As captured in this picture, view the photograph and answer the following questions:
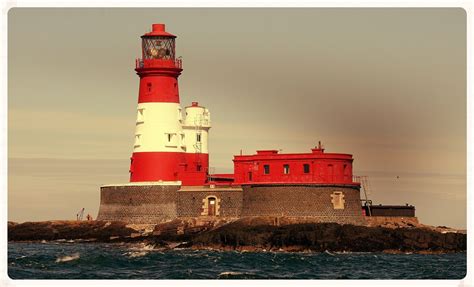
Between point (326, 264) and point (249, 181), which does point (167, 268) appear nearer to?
point (326, 264)

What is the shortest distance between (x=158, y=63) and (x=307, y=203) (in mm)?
10380

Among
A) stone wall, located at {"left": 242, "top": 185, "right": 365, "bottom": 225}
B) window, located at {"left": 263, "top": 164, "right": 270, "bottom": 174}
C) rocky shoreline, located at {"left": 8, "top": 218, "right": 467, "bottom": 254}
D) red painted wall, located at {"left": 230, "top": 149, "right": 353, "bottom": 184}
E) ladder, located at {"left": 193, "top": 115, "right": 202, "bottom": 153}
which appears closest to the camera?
rocky shoreline, located at {"left": 8, "top": 218, "right": 467, "bottom": 254}

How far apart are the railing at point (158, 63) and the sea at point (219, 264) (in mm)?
10561

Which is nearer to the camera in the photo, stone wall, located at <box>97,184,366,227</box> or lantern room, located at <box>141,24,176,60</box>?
stone wall, located at <box>97,184,366,227</box>

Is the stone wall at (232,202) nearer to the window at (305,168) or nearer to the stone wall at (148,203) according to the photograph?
the stone wall at (148,203)

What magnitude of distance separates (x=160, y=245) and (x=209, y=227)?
4.57 m

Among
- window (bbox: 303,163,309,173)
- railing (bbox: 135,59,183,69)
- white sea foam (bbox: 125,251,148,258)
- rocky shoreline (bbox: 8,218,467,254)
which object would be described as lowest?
white sea foam (bbox: 125,251,148,258)

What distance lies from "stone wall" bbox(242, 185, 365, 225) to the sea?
597 centimetres

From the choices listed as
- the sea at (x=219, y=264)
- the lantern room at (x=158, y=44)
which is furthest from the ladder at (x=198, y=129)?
the sea at (x=219, y=264)

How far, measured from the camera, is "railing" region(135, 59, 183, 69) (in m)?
70.1

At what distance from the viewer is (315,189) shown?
2643 inches

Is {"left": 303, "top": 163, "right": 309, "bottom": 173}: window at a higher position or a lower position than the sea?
higher

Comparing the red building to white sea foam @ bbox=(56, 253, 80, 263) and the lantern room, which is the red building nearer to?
the lantern room

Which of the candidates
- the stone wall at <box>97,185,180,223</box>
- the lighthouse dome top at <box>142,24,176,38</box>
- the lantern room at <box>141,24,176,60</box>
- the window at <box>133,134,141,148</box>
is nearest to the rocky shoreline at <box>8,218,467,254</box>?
the stone wall at <box>97,185,180,223</box>
